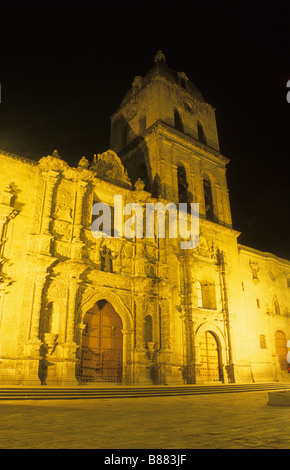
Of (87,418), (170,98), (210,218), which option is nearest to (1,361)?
(87,418)

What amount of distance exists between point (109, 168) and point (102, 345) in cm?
945

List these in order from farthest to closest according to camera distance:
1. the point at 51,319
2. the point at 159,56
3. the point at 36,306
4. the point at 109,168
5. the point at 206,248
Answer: the point at 159,56 → the point at 206,248 → the point at 109,168 → the point at 51,319 → the point at 36,306

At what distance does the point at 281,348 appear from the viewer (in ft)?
80.3

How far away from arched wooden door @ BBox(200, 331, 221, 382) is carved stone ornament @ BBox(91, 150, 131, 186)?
10.0 meters

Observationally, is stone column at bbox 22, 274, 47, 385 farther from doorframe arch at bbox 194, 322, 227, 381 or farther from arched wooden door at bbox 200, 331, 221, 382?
arched wooden door at bbox 200, 331, 221, 382

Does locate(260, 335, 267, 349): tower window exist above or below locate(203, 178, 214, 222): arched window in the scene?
below

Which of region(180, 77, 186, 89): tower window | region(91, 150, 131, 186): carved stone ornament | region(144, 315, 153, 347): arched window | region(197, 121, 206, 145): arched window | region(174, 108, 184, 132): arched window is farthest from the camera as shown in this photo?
region(180, 77, 186, 89): tower window

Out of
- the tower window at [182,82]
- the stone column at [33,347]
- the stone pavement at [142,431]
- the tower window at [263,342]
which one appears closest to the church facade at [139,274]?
the stone column at [33,347]

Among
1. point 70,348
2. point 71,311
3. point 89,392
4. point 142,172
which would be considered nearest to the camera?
point 89,392

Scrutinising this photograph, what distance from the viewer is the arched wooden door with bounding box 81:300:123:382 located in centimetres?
1525

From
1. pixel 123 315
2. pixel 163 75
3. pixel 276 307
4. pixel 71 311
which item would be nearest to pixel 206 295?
pixel 123 315

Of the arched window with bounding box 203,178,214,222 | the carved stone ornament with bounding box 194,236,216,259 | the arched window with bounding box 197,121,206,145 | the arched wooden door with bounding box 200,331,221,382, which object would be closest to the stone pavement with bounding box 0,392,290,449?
the arched wooden door with bounding box 200,331,221,382

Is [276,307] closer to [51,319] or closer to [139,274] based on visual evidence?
[139,274]

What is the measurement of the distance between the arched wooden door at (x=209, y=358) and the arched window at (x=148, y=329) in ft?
12.2
